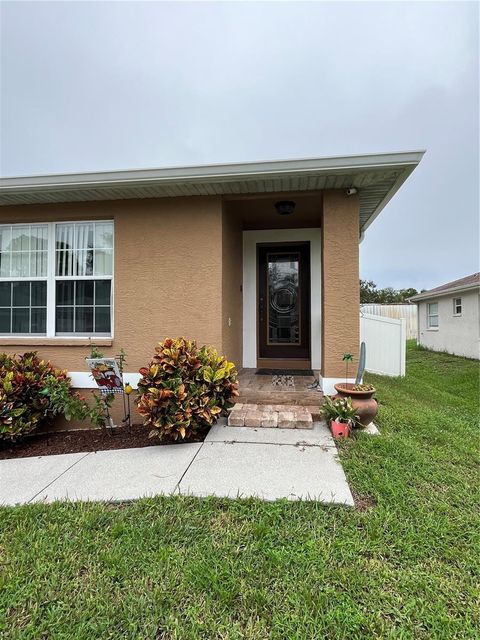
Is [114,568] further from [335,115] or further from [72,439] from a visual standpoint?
[335,115]

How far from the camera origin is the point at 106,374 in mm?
4227

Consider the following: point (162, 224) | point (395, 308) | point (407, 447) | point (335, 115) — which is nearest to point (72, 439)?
point (162, 224)

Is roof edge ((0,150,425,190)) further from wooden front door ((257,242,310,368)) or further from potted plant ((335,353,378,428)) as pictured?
wooden front door ((257,242,310,368))

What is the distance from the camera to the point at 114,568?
1.97m

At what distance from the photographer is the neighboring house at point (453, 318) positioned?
39.7 feet

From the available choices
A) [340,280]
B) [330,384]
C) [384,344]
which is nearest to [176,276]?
[340,280]

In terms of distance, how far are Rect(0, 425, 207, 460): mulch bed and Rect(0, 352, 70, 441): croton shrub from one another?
0.22 meters

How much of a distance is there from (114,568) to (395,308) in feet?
66.6

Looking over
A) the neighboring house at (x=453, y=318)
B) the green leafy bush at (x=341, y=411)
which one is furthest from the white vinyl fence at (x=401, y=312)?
the green leafy bush at (x=341, y=411)

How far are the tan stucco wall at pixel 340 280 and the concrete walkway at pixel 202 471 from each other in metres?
1.10

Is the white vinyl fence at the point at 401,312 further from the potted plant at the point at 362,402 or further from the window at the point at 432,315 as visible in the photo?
the potted plant at the point at 362,402

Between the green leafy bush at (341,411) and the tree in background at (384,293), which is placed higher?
the tree in background at (384,293)

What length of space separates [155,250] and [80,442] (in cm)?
273

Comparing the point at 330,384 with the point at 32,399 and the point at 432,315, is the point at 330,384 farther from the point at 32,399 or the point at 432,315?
the point at 432,315
